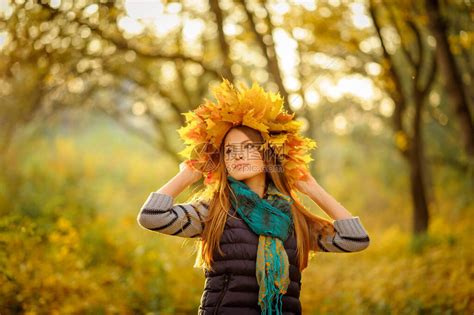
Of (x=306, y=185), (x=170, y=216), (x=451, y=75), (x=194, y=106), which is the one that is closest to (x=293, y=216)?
(x=306, y=185)

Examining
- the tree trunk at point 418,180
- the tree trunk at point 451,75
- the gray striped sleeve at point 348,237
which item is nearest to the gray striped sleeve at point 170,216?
the gray striped sleeve at point 348,237

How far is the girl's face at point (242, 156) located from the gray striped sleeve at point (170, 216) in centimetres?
24

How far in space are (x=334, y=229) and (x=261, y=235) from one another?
462 millimetres

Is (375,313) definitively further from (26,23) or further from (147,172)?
(147,172)

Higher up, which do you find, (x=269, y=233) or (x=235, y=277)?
(x=269, y=233)

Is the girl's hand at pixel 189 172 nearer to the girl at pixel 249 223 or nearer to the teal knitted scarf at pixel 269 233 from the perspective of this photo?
the girl at pixel 249 223

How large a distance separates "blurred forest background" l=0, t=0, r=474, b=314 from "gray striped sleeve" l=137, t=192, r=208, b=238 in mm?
1390

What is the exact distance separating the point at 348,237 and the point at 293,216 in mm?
306

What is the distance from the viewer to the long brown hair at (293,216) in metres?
3.09

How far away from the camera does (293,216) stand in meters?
3.22

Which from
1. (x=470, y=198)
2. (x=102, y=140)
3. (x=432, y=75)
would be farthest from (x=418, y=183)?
(x=102, y=140)

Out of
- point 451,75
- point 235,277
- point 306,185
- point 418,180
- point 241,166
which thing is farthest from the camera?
point 418,180

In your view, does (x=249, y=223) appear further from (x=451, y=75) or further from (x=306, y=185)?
(x=451, y=75)

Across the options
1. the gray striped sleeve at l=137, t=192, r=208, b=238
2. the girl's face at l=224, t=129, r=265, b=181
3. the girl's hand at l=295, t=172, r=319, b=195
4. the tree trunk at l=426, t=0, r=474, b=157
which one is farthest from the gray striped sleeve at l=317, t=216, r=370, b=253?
the tree trunk at l=426, t=0, r=474, b=157
